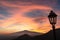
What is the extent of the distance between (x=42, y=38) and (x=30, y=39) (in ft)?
73.5

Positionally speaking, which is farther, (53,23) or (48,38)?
(48,38)

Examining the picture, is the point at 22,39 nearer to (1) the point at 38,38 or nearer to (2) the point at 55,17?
(1) the point at 38,38

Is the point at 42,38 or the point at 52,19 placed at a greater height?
the point at 42,38

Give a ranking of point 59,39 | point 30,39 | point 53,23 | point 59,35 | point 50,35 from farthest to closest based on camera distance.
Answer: point 30,39
point 50,35
point 59,35
point 59,39
point 53,23

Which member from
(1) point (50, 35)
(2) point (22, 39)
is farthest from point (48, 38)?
(2) point (22, 39)

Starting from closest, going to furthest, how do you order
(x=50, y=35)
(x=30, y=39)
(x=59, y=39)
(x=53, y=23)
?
(x=53, y=23) → (x=59, y=39) → (x=50, y=35) → (x=30, y=39)

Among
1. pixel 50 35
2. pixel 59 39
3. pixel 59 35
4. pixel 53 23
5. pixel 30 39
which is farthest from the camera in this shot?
pixel 30 39

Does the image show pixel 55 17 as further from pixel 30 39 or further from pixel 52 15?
pixel 30 39

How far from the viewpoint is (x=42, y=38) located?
8512cm

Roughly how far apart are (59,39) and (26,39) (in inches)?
1514

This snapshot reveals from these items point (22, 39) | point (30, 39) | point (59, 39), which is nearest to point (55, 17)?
point (59, 39)

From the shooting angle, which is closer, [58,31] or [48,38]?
[58,31]

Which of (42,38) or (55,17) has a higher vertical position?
(42,38)

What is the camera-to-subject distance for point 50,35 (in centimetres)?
8881
